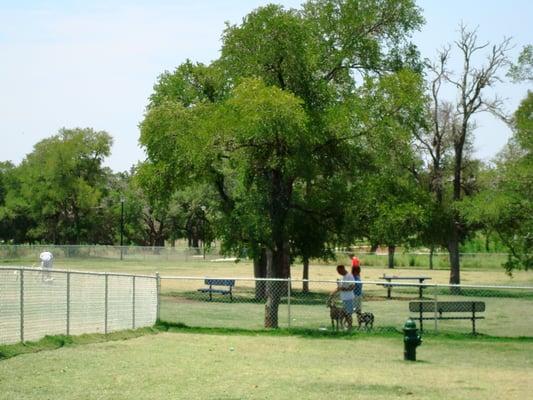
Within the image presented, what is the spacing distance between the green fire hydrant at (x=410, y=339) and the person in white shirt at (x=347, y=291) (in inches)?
215

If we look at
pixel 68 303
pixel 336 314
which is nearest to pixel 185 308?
pixel 336 314

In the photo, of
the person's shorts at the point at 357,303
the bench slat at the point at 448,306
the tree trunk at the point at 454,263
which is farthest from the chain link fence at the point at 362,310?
the tree trunk at the point at 454,263

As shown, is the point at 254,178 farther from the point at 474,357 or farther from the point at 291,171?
the point at 474,357

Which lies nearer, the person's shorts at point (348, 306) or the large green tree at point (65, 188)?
the person's shorts at point (348, 306)

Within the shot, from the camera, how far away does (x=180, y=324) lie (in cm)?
2414

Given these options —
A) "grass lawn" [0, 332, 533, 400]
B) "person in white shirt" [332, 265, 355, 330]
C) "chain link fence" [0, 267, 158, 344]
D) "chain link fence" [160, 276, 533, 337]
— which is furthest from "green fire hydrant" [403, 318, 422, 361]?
"chain link fence" [0, 267, 158, 344]

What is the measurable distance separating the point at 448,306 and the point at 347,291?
10.4 ft

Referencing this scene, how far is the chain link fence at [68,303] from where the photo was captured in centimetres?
1562

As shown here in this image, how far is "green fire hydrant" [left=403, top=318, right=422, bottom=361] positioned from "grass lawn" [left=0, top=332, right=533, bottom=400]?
273mm

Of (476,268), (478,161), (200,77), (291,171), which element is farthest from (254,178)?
(476,268)

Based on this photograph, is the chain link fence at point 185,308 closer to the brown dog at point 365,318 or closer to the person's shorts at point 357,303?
the brown dog at point 365,318

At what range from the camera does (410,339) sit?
54.4 ft

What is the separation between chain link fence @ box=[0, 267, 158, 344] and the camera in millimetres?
15625

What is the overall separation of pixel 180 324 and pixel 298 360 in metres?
8.09
